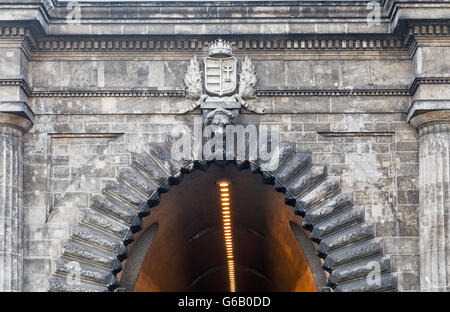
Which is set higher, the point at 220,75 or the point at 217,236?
the point at 220,75

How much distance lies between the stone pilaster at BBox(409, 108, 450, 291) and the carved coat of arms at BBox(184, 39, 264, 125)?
282 centimetres

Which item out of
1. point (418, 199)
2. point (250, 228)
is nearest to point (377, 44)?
point (418, 199)

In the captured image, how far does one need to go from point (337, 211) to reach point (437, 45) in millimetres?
3240

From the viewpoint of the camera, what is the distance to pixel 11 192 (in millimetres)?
18062

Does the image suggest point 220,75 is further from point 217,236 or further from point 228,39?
point 217,236

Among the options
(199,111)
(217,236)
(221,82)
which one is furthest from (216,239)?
(221,82)

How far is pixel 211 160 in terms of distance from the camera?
18.5 m

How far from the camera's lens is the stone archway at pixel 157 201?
18.0m

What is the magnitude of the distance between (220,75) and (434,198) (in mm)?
4144

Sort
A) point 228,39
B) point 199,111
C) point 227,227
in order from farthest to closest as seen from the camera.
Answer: point 227,227 < point 228,39 < point 199,111

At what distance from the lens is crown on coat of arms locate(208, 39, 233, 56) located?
18.7 metres

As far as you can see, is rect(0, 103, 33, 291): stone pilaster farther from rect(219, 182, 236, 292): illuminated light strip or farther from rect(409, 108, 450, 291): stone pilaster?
rect(409, 108, 450, 291): stone pilaster

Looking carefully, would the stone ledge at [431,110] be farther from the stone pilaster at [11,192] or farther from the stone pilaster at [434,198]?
the stone pilaster at [11,192]
